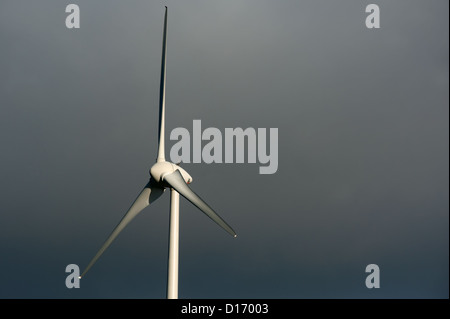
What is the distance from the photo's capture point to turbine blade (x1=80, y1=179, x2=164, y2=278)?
40906mm

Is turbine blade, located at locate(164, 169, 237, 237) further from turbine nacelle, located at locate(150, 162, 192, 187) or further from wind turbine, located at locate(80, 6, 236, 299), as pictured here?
turbine nacelle, located at locate(150, 162, 192, 187)

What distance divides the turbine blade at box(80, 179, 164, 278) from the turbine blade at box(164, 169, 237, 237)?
129cm

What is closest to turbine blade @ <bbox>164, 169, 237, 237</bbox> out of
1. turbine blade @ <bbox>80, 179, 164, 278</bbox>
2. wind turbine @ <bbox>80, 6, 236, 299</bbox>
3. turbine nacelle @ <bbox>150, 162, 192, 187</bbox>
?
wind turbine @ <bbox>80, 6, 236, 299</bbox>

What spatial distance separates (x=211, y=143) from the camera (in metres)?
45.8

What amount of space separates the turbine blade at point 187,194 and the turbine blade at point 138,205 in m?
1.29

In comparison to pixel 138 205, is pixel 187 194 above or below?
above

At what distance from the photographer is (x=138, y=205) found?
41.9 meters

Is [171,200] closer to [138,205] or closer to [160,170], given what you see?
[138,205]

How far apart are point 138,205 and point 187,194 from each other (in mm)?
3889

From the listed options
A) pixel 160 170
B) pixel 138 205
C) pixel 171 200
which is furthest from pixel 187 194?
pixel 138 205

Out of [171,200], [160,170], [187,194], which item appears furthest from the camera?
[171,200]
